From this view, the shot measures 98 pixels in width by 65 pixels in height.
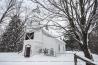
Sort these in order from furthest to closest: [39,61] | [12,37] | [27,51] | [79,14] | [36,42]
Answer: [12,37]
[36,42]
[27,51]
[39,61]
[79,14]

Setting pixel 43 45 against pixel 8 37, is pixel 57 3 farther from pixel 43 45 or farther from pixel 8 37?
pixel 8 37

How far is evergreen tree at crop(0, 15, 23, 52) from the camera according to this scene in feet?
96.6

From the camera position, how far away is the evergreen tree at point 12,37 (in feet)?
96.6

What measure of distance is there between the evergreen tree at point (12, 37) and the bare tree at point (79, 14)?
23457 millimetres

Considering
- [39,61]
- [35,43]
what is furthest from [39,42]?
[39,61]

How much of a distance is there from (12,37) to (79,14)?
26523 millimetres

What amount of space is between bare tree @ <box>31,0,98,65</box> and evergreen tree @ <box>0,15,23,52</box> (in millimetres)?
23457

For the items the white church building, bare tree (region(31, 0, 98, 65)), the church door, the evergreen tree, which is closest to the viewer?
bare tree (region(31, 0, 98, 65))

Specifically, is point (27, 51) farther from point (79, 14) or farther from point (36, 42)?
point (79, 14)

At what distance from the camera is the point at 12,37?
30.0m

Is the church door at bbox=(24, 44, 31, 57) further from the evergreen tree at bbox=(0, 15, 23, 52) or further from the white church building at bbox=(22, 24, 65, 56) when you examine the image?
the evergreen tree at bbox=(0, 15, 23, 52)

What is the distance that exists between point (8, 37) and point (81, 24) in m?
27.0

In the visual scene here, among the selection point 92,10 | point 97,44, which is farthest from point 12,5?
point 97,44

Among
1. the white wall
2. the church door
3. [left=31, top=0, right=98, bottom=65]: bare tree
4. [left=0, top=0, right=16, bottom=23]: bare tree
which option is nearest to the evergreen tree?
[left=0, top=0, right=16, bottom=23]: bare tree
